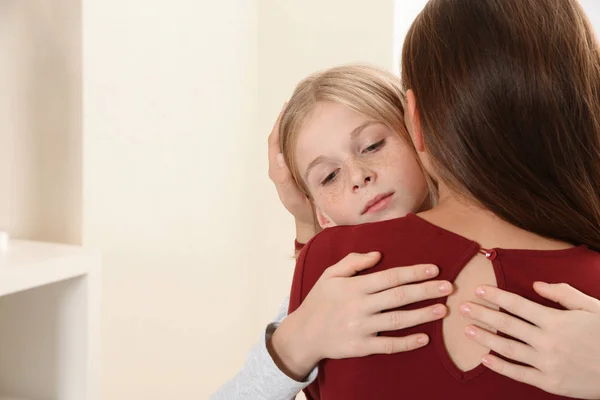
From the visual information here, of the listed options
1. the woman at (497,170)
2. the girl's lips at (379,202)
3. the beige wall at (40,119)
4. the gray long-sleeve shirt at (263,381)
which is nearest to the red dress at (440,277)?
the woman at (497,170)

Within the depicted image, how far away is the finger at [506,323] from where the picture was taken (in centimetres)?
86

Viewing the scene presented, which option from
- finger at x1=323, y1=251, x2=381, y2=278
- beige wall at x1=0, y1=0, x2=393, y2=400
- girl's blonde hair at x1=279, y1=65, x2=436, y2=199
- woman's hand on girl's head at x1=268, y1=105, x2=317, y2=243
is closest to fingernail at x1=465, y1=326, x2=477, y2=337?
finger at x1=323, y1=251, x2=381, y2=278

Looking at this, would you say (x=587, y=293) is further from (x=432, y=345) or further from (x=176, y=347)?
(x=176, y=347)

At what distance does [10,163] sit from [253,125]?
0.94 m

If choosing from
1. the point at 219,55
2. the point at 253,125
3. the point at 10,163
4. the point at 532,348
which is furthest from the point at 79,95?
the point at 532,348

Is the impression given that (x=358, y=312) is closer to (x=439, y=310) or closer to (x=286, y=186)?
(x=439, y=310)

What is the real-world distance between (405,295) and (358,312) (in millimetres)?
74

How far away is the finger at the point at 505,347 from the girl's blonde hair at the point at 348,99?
457mm

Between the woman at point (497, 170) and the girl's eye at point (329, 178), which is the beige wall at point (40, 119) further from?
the woman at point (497, 170)

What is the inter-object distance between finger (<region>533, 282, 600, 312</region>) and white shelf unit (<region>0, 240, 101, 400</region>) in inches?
31.6

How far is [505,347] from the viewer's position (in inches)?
33.8

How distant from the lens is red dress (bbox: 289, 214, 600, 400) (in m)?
0.86

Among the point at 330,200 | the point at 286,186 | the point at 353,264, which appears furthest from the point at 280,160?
the point at 353,264

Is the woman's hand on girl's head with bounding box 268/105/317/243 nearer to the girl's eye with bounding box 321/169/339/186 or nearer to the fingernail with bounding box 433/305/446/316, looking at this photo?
the girl's eye with bounding box 321/169/339/186
